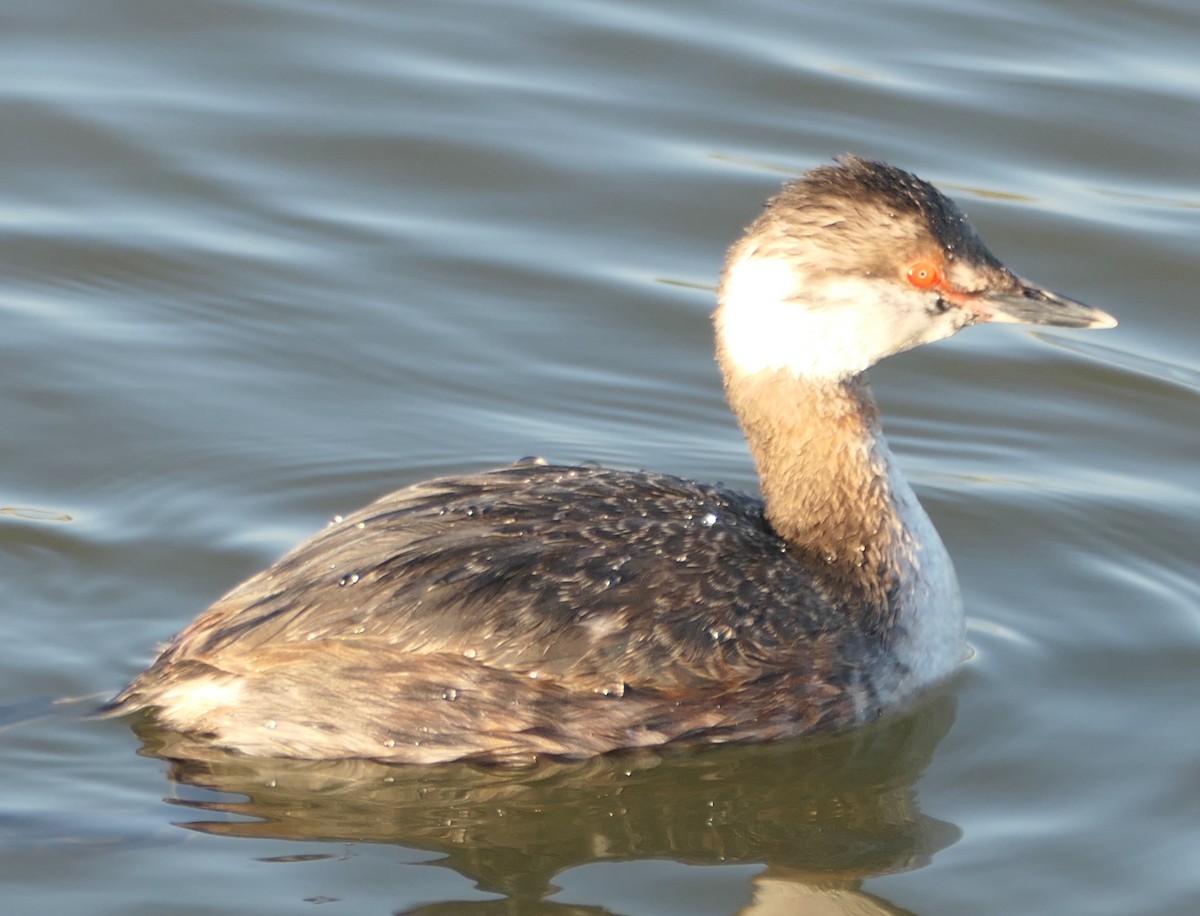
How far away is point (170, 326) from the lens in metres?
8.91

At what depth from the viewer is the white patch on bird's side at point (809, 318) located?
6699mm

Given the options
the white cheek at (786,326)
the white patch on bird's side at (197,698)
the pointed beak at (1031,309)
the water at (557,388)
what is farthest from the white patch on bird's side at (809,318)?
the white patch on bird's side at (197,698)

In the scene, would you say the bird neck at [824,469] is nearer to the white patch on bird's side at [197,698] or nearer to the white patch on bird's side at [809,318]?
the white patch on bird's side at [809,318]

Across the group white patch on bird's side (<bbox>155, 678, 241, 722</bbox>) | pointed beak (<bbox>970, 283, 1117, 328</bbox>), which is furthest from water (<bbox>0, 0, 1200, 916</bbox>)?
pointed beak (<bbox>970, 283, 1117, 328</bbox>)

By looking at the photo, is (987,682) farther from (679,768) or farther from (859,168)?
(859,168)

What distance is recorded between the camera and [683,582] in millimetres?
6277

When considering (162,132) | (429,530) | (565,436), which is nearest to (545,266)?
(565,436)

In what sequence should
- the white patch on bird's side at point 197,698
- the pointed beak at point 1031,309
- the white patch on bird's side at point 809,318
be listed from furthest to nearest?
the pointed beak at point 1031,309, the white patch on bird's side at point 809,318, the white patch on bird's side at point 197,698

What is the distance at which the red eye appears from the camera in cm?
675

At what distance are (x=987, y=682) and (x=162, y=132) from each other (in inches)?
206

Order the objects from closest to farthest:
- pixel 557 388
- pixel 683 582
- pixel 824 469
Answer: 1. pixel 683 582
2. pixel 824 469
3. pixel 557 388

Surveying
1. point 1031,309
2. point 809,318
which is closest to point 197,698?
point 809,318

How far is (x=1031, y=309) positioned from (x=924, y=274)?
0.42m

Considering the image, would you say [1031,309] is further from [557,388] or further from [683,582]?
[557,388]
